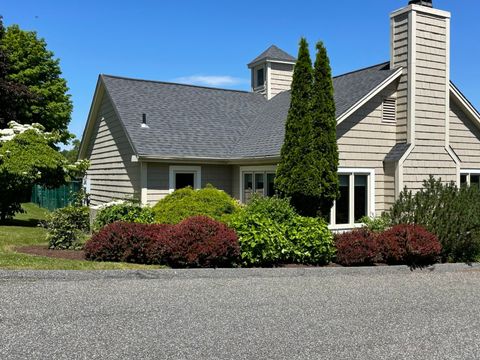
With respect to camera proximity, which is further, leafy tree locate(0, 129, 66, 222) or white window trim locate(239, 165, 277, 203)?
leafy tree locate(0, 129, 66, 222)

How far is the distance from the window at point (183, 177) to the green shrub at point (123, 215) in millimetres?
3608

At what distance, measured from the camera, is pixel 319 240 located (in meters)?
11.4

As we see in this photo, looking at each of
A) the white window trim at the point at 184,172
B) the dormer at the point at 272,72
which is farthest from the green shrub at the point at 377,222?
the dormer at the point at 272,72

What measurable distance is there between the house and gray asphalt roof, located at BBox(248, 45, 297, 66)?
4.21 metres

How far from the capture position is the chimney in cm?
1585

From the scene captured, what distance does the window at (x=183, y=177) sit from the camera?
17516 millimetres

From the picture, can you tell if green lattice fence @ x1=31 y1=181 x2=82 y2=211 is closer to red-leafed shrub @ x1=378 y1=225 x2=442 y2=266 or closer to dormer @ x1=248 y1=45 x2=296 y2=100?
dormer @ x1=248 y1=45 x2=296 y2=100

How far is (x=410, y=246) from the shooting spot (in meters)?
11.3

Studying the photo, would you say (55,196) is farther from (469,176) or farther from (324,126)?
(469,176)

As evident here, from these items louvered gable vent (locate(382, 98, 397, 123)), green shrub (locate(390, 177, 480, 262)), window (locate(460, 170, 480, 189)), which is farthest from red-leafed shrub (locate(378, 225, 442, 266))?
window (locate(460, 170, 480, 189))

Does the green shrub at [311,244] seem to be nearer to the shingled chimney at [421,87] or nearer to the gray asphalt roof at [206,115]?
the gray asphalt roof at [206,115]

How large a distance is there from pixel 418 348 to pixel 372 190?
33.5ft

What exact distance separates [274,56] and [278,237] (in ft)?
52.0

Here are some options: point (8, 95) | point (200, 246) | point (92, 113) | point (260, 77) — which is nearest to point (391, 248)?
point (200, 246)
